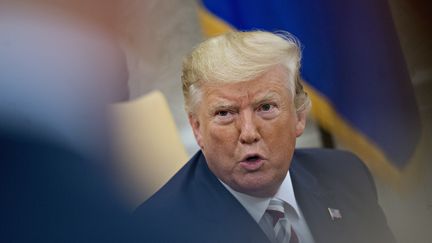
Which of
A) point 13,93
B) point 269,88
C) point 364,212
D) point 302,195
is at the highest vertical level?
point 13,93

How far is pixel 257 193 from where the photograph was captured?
1484 millimetres

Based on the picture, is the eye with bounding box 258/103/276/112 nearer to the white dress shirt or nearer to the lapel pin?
the white dress shirt

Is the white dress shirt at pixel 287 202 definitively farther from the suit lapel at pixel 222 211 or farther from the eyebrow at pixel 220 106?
the eyebrow at pixel 220 106

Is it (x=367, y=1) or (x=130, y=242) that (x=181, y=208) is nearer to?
(x=130, y=242)

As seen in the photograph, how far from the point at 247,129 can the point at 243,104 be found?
6cm

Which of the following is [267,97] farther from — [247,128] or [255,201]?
[255,201]

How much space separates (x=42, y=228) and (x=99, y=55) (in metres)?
0.40

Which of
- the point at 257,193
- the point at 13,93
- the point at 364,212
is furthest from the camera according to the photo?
the point at 364,212

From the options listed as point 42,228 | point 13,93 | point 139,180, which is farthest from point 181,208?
point 13,93

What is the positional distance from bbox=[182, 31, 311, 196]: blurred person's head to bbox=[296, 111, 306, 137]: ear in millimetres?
21

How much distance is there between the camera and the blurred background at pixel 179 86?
4.54 ft

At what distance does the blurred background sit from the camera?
4.54 feet

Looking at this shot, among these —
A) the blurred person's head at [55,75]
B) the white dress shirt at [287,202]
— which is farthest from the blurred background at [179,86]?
the white dress shirt at [287,202]

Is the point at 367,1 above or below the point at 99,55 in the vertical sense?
below
